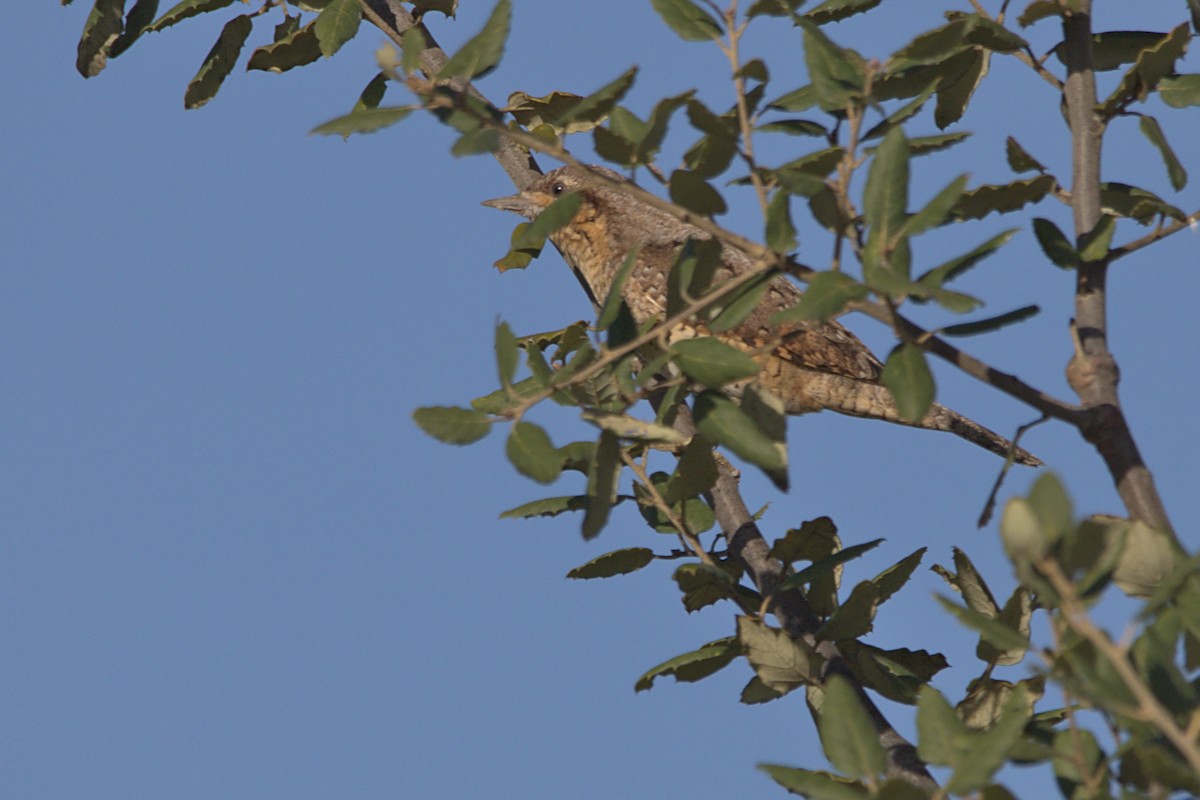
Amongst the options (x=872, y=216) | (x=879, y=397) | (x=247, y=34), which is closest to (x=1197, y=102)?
(x=872, y=216)

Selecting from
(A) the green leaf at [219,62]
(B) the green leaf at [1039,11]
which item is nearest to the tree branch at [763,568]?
(A) the green leaf at [219,62]

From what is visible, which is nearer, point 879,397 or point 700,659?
point 700,659

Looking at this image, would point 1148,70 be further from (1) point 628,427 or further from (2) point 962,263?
(1) point 628,427

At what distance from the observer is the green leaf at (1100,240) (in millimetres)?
2721

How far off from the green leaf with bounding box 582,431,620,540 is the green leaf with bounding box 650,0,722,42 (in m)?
0.77

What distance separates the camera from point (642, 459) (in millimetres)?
3510

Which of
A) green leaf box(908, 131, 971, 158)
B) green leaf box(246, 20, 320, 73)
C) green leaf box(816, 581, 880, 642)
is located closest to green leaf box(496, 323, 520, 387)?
green leaf box(908, 131, 971, 158)

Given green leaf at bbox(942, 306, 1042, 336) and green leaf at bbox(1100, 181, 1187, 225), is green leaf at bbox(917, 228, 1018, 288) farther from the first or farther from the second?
green leaf at bbox(1100, 181, 1187, 225)

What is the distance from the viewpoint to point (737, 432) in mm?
2512

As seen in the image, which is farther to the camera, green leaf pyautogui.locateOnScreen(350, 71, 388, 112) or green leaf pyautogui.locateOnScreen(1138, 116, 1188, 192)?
green leaf pyautogui.locateOnScreen(350, 71, 388, 112)

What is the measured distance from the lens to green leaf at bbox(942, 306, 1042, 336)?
2410 mm

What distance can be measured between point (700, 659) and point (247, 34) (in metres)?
2.36

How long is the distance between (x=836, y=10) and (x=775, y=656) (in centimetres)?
139

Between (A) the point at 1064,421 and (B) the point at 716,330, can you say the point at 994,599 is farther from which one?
(B) the point at 716,330
